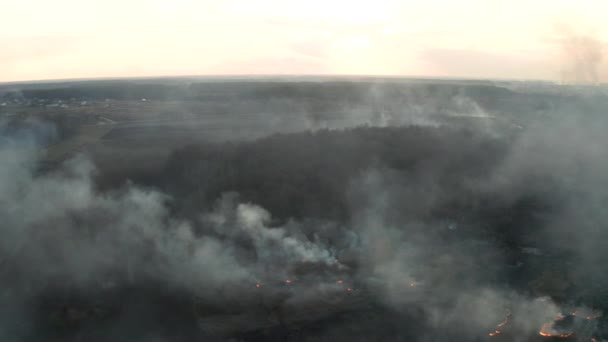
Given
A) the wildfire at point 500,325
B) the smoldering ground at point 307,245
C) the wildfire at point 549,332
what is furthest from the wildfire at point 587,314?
the wildfire at point 500,325

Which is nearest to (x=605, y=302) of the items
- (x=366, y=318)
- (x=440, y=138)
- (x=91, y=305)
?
(x=366, y=318)

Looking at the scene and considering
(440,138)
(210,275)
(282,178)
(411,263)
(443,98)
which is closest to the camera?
(210,275)

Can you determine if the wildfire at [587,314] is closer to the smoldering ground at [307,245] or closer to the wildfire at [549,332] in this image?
the smoldering ground at [307,245]

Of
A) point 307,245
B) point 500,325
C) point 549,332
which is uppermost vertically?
point 307,245

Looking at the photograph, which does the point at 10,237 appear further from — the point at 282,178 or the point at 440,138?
the point at 440,138

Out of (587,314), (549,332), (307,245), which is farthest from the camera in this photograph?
A: (307,245)

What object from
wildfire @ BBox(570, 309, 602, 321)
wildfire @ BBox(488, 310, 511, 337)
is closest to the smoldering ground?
wildfire @ BBox(488, 310, 511, 337)

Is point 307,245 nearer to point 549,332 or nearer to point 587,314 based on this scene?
point 549,332

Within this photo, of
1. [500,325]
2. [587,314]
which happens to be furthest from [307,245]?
[587,314]

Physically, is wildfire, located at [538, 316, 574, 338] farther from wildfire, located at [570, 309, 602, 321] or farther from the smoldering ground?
wildfire, located at [570, 309, 602, 321]
